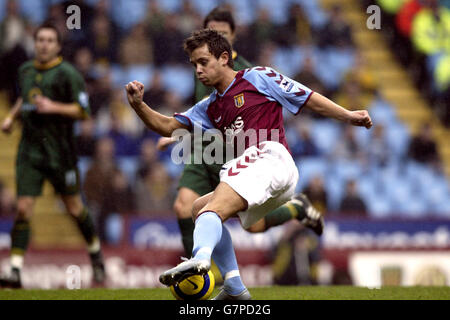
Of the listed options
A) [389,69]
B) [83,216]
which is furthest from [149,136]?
[389,69]

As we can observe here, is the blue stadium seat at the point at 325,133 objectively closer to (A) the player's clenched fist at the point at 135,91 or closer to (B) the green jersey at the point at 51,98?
(B) the green jersey at the point at 51,98

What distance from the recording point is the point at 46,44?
25.5ft

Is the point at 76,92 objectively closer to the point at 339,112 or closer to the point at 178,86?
the point at 339,112

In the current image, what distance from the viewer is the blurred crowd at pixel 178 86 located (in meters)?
11.7

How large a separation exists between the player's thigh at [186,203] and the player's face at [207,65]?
1.64m

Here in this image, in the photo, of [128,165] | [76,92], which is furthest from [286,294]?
[128,165]

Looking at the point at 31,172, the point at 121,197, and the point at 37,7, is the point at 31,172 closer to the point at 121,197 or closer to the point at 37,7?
the point at 121,197

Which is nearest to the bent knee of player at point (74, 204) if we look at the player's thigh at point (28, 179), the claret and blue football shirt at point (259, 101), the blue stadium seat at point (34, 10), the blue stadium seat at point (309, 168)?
the player's thigh at point (28, 179)

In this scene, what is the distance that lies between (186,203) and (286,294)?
3.96ft

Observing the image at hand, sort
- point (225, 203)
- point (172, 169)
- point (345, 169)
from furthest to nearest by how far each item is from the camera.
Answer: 1. point (345, 169)
2. point (172, 169)
3. point (225, 203)

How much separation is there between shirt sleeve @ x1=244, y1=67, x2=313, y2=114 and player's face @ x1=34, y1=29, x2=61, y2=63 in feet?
10.3

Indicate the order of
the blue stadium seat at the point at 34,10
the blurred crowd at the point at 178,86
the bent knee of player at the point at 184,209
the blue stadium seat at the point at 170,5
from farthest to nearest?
the blue stadium seat at the point at 170,5, the blue stadium seat at the point at 34,10, the blurred crowd at the point at 178,86, the bent knee of player at the point at 184,209

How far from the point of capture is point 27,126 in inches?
309

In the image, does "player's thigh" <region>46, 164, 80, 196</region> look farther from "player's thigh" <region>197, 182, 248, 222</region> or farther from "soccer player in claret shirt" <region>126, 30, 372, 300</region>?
"player's thigh" <region>197, 182, 248, 222</region>
